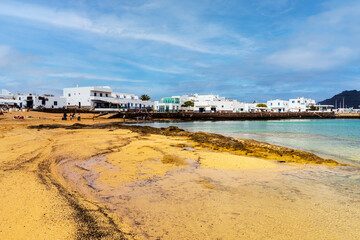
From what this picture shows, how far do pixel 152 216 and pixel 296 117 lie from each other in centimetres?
8372

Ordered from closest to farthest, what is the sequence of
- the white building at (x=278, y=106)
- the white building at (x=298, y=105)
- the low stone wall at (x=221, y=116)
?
the low stone wall at (x=221, y=116) < the white building at (x=278, y=106) < the white building at (x=298, y=105)

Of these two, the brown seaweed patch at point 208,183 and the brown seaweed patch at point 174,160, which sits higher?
the brown seaweed patch at point 174,160

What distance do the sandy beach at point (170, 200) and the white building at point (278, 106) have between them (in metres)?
95.4

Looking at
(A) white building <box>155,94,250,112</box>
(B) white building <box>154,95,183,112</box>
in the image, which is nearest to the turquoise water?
(B) white building <box>154,95,183,112</box>

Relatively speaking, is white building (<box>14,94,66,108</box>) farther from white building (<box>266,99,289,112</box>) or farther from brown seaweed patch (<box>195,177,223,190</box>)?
white building (<box>266,99,289,112</box>)

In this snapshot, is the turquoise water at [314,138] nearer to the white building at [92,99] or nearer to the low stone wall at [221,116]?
the low stone wall at [221,116]

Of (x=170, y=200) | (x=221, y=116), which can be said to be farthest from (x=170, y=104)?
(x=170, y=200)

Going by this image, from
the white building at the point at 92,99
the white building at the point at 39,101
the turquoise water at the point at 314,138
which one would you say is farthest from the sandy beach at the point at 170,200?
the white building at the point at 39,101

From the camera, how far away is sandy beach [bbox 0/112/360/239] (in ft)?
9.17

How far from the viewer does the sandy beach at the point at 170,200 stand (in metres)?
2.79

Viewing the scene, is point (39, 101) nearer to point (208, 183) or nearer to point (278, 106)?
point (208, 183)

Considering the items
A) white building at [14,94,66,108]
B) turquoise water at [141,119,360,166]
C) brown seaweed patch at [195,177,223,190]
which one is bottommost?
turquoise water at [141,119,360,166]

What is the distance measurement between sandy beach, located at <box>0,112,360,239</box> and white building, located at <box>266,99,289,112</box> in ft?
313

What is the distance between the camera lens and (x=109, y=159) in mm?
7109
